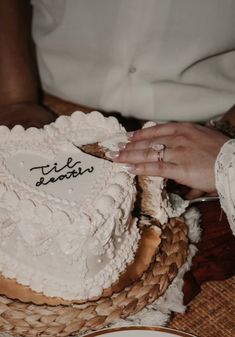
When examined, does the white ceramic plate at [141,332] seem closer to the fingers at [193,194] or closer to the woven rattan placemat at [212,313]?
the woven rattan placemat at [212,313]

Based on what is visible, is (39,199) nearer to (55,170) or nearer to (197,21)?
(55,170)

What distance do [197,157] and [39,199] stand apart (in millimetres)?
407

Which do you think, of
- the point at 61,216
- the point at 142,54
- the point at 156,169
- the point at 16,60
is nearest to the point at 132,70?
the point at 142,54

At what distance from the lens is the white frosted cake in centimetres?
89

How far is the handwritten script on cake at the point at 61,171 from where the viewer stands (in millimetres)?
950

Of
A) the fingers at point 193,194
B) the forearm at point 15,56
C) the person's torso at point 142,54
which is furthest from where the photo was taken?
the forearm at point 15,56

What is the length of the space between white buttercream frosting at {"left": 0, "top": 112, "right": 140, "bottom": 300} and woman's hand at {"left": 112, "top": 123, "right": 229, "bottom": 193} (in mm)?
92

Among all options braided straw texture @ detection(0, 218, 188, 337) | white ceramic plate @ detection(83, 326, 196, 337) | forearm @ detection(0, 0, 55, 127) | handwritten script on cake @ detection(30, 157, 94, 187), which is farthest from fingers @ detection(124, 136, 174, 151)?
forearm @ detection(0, 0, 55, 127)

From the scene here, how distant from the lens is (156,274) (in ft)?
3.27

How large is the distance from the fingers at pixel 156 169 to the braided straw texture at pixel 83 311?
19 cm

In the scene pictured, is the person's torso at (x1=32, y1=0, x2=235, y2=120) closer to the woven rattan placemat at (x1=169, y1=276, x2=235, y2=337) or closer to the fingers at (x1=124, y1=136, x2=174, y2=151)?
the fingers at (x1=124, y1=136, x2=174, y2=151)

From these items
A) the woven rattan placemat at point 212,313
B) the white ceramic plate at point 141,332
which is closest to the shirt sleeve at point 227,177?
the woven rattan placemat at point 212,313

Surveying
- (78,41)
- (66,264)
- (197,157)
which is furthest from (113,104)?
(66,264)

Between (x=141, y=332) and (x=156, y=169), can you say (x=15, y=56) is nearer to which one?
(x=156, y=169)
